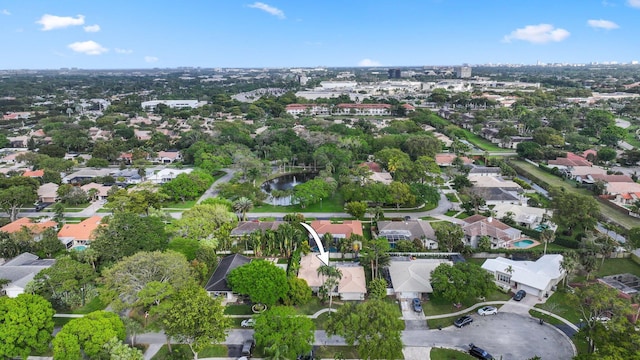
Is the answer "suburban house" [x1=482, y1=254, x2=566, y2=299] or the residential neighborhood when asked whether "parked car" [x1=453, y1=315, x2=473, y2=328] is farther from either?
"suburban house" [x1=482, y1=254, x2=566, y2=299]

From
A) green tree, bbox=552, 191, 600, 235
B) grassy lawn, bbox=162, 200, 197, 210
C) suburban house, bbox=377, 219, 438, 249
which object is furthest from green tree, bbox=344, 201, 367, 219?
grassy lawn, bbox=162, 200, 197, 210

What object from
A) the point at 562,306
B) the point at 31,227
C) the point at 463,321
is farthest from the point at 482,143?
the point at 31,227

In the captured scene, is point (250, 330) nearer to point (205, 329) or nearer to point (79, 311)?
point (205, 329)

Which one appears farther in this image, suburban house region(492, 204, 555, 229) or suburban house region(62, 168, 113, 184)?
suburban house region(62, 168, 113, 184)

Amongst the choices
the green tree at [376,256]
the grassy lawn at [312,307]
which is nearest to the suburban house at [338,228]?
the green tree at [376,256]

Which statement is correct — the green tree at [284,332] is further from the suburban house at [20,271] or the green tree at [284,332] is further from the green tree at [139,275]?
the suburban house at [20,271]

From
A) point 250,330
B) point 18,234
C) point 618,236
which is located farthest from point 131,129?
point 618,236
